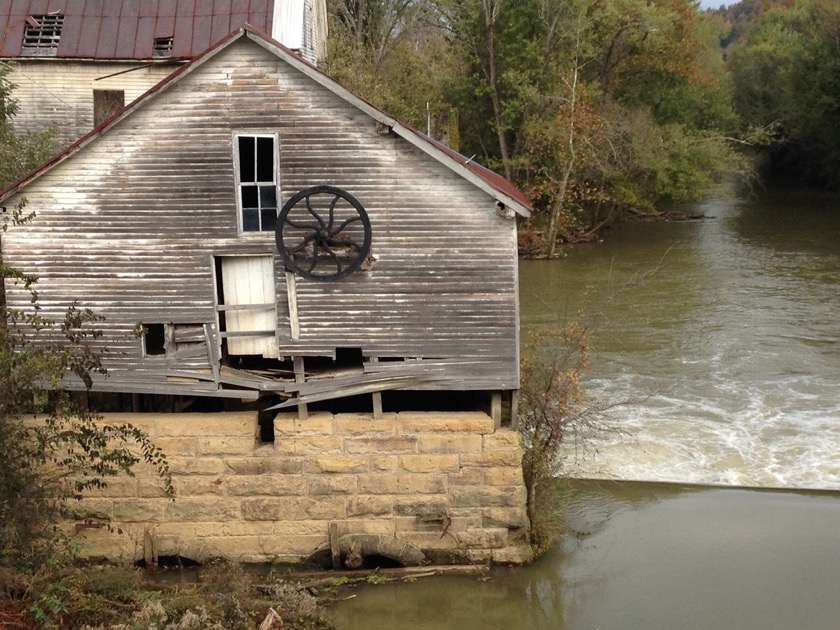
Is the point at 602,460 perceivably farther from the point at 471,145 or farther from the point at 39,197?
the point at 471,145

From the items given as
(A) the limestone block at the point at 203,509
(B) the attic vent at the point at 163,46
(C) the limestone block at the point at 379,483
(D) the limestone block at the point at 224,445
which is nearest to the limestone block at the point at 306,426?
(D) the limestone block at the point at 224,445

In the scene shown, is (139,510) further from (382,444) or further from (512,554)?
(512,554)

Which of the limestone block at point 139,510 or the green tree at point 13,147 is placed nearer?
the limestone block at point 139,510

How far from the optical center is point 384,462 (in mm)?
13172

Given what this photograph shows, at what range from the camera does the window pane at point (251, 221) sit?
1289cm

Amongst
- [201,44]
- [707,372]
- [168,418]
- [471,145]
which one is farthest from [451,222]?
[471,145]

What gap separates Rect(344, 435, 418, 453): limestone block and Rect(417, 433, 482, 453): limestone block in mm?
129

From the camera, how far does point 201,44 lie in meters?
24.7

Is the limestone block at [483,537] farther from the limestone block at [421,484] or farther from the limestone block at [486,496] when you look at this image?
the limestone block at [421,484]

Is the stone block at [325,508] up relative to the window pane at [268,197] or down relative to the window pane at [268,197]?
down

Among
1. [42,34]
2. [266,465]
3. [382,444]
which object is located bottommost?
[266,465]

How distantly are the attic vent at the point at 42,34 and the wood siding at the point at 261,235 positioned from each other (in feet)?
45.7

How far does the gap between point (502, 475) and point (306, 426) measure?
9.08ft

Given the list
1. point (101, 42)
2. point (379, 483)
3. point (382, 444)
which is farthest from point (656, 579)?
point (101, 42)
